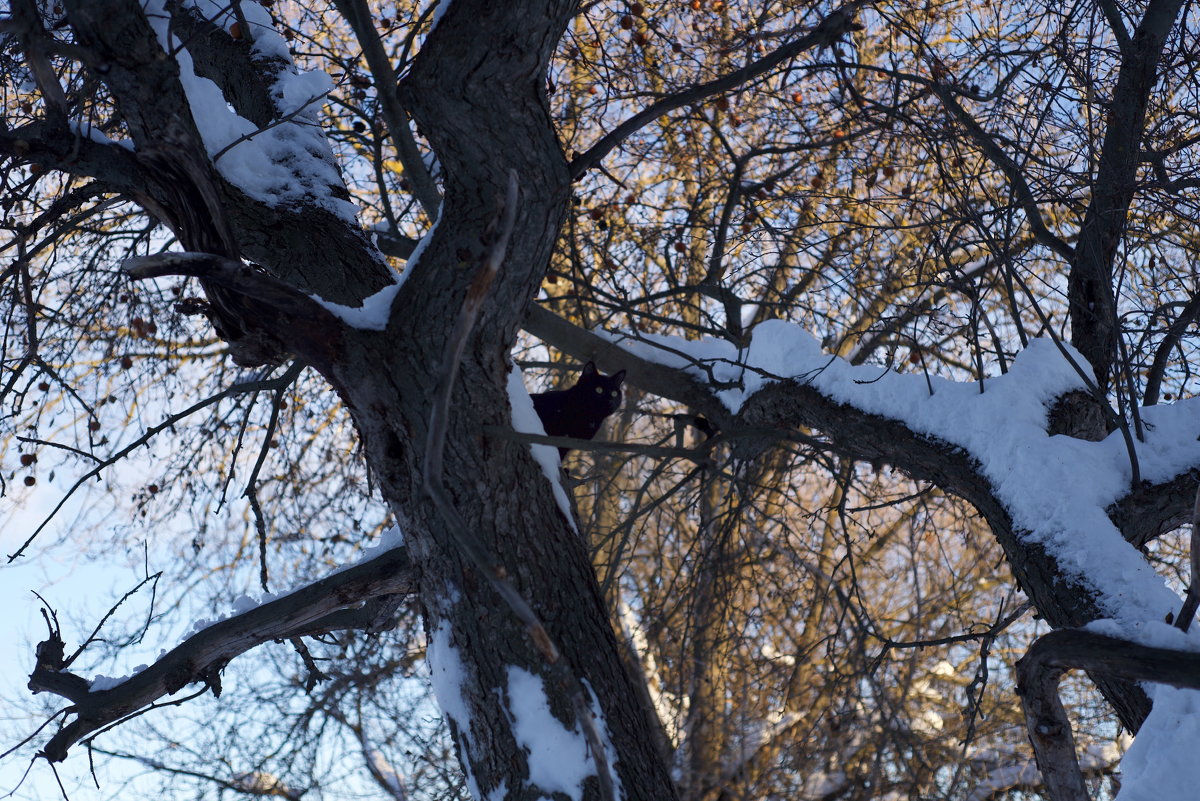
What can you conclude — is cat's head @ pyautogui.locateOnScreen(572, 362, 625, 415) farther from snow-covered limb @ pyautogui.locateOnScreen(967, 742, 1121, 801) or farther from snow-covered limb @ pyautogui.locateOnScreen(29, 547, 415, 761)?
snow-covered limb @ pyautogui.locateOnScreen(967, 742, 1121, 801)

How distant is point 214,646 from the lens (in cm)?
279

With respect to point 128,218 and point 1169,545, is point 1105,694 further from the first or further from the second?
point 128,218

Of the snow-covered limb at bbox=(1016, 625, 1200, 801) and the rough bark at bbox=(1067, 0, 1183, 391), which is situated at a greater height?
the rough bark at bbox=(1067, 0, 1183, 391)

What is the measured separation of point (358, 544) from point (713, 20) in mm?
4353

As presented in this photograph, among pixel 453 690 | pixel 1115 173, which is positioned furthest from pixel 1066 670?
pixel 1115 173

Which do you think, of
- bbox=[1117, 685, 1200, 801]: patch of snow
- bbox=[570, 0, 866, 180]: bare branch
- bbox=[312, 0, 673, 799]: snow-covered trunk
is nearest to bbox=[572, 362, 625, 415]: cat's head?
bbox=[570, 0, 866, 180]: bare branch

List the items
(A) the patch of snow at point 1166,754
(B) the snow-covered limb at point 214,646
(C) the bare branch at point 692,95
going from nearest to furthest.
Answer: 1. (A) the patch of snow at point 1166,754
2. (C) the bare branch at point 692,95
3. (B) the snow-covered limb at point 214,646

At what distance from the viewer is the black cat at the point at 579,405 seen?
159 inches

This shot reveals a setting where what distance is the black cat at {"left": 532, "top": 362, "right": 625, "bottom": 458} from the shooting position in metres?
4.04

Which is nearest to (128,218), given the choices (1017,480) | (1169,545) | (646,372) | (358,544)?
(358,544)

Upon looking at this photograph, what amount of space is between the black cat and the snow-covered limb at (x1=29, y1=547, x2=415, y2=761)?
1.31 m

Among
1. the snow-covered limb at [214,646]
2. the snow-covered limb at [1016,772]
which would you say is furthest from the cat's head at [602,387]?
the snow-covered limb at [1016,772]

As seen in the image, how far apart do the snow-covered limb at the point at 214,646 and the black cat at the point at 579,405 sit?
131 cm

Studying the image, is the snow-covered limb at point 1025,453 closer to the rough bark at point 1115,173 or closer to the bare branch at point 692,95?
the rough bark at point 1115,173
